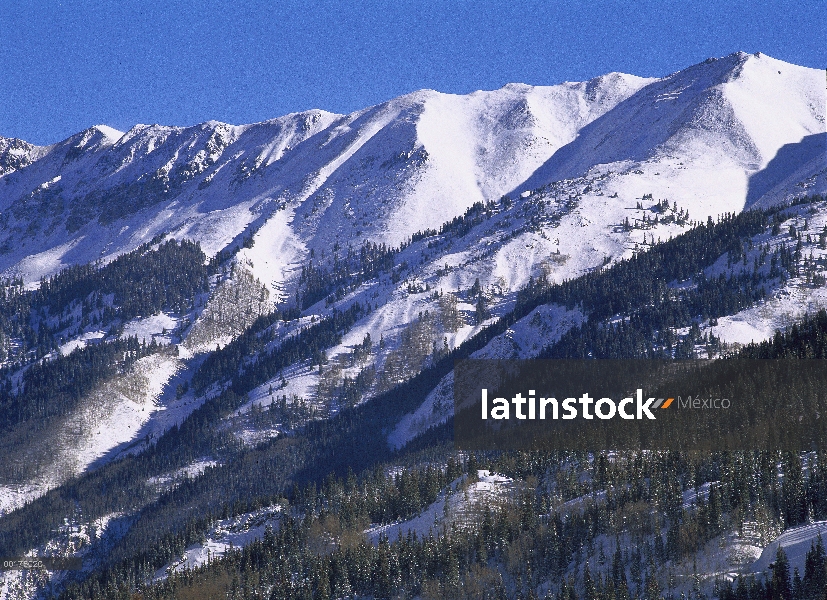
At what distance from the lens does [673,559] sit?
158250 mm

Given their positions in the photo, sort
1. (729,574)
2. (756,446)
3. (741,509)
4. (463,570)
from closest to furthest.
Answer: (729,574)
(741,509)
(463,570)
(756,446)

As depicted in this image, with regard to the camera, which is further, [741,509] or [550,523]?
[550,523]

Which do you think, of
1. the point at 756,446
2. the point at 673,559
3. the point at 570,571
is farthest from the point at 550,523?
the point at 756,446

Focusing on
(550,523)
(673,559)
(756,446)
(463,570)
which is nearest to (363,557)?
(463,570)

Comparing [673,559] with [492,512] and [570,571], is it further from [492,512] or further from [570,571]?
[492,512]

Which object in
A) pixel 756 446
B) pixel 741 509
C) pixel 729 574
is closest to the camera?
pixel 729 574

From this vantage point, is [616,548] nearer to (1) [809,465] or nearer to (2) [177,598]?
(1) [809,465]

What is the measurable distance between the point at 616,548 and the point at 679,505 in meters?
12.2

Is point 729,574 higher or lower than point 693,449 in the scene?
lower

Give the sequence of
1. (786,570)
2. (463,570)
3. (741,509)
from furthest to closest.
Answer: (463,570) → (741,509) → (786,570)

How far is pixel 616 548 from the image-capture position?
167 m

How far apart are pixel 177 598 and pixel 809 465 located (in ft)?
355

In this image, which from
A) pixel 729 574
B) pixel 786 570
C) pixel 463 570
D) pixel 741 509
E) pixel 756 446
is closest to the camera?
pixel 786 570

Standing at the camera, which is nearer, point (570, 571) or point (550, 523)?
point (570, 571)
